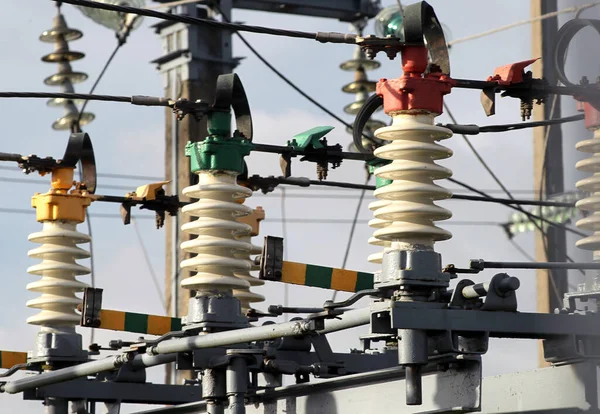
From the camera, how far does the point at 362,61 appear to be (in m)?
13.9

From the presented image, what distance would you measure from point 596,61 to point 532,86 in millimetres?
3621

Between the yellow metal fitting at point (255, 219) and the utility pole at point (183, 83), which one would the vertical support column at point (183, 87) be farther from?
the yellow metal fitting at point (255, 219)

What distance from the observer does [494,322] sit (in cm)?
451

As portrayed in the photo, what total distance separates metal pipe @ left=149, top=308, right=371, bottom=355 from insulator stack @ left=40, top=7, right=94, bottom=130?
7.27 metres

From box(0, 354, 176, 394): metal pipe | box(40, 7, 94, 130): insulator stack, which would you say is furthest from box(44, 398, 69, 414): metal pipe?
box(40, 7, 94, 130): insulator stack

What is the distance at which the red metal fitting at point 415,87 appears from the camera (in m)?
4.78

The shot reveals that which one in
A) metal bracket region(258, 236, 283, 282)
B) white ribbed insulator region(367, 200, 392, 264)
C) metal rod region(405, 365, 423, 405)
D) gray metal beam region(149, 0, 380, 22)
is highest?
gray metal beam region(149, 0, 380, 22)

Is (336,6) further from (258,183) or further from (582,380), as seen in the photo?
(582,380)

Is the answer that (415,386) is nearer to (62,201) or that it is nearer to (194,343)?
(194,343)

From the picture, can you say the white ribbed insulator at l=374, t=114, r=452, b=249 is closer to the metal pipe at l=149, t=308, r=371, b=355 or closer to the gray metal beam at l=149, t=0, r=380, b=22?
the metal pipe at l=149, t=308, r=371, b=355

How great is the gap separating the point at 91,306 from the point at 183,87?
6033mm

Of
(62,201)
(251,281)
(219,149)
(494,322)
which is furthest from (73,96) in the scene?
(494,322)

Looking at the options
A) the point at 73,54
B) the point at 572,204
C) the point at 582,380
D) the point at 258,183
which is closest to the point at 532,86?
the point at 582,380

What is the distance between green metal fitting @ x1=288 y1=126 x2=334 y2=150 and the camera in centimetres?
657
